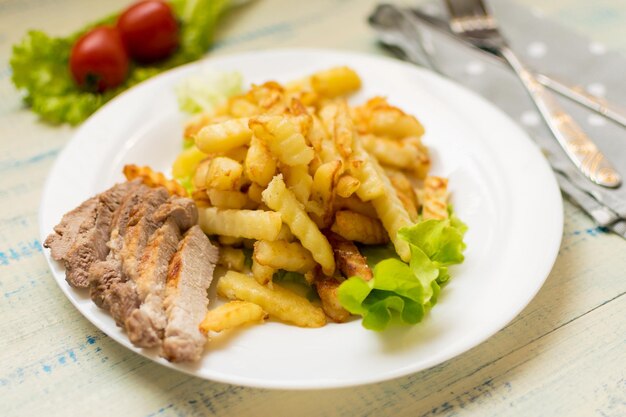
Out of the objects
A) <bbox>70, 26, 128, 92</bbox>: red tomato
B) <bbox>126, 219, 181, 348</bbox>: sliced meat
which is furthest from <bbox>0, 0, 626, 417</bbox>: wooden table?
<bbox>70, 26, 128, 92</bbox>: red tomato

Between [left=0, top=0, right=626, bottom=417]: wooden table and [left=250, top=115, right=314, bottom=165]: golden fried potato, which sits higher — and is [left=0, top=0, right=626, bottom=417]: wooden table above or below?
below

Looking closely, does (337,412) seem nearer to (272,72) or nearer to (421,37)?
(272,72)

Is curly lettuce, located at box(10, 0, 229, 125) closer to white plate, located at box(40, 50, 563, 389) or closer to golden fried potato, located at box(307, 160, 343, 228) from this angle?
white plate, located at box(40, 50, 563, 389)

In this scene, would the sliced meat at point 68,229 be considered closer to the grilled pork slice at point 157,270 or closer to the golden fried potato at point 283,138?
the grilled pork slice at point 157,270

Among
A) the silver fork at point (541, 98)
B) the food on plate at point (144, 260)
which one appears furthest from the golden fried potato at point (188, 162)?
the silver fork at point (541, 98)

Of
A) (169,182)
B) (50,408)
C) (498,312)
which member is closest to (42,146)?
(169,182)
